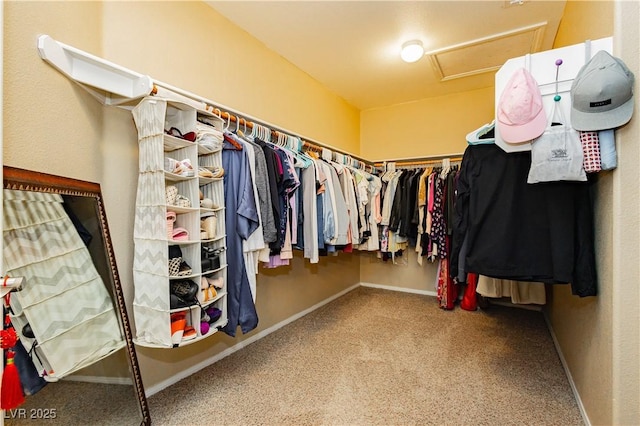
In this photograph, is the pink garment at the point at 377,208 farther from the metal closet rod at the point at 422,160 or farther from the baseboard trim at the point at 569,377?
the baseboard trim at the point at 569,377

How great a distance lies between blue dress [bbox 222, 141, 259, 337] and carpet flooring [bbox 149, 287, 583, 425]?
43 centimetres

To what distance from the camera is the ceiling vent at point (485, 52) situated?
236 cm

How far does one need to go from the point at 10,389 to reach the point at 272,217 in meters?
1.28

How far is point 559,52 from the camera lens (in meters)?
1.27

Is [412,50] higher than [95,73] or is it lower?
higher

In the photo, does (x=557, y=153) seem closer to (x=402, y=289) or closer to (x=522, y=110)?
(x=522, y=110)

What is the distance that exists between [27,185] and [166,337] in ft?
2.75

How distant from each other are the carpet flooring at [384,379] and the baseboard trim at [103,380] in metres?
0.28

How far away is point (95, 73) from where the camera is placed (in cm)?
131

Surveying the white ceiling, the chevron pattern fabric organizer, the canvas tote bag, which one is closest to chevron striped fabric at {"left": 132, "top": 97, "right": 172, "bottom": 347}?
the chevron pattern fabric organizer

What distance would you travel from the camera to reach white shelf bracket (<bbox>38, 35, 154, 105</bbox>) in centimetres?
117

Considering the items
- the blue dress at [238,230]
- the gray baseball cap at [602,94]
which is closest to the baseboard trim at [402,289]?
the blue dress at [238,230]

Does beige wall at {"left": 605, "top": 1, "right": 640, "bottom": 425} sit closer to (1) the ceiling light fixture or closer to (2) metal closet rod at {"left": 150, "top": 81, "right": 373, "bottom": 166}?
(1) the ceiling light fixture

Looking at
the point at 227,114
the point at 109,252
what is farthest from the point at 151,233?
the point at 227,114
